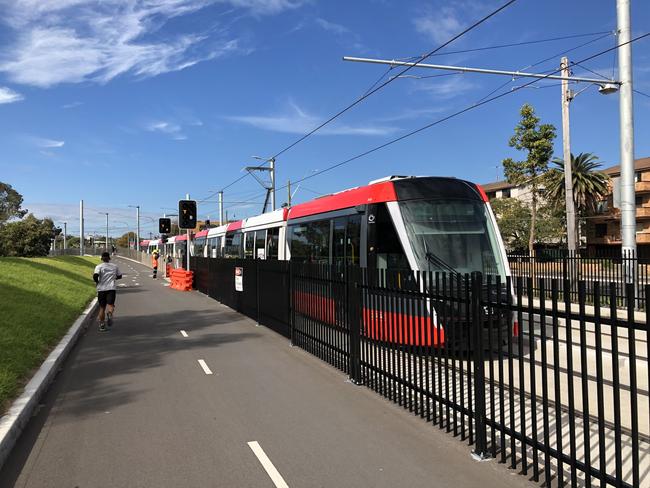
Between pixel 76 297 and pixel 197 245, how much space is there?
20.5 metres

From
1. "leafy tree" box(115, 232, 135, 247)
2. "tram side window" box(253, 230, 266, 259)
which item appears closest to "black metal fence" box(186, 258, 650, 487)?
"tram side window" box(253, 230, 266, 259)

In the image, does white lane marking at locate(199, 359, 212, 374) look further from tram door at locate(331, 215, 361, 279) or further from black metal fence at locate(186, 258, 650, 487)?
tram door at locate(331, 215, 361, 279)

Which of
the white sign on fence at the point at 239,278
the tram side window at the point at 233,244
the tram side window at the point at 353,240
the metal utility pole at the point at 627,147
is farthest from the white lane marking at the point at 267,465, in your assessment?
the tram side window at the point at 233,244

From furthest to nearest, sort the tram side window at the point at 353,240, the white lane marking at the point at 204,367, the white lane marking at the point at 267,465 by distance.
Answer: the tram side window at the point at 353,240 < the white lane marking at the point at 204,367 < the white lane marking at the point at 267,465

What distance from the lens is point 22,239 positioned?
62.2 meters

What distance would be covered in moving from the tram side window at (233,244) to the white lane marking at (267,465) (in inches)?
724

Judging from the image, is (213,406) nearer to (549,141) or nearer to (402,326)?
(402,326)

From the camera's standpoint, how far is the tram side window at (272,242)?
1792 centimetres

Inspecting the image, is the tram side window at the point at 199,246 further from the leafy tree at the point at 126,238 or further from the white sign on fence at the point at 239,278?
the leafy tree at the point at 126,238

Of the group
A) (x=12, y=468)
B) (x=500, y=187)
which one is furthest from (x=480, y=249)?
(x=500, y=187)

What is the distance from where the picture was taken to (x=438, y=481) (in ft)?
14.1

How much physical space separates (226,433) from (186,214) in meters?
22.4

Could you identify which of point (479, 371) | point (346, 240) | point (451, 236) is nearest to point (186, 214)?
Result: point (346, 240)

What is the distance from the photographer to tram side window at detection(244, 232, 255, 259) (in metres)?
21.4
